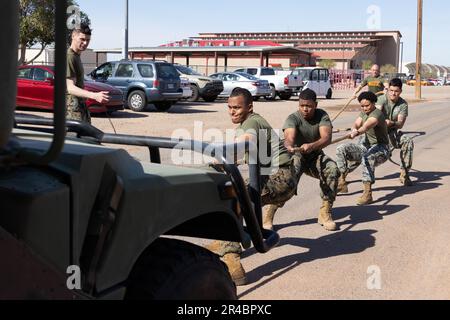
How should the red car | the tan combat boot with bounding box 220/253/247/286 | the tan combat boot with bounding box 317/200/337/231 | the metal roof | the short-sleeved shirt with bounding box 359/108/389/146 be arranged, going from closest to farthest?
the tan combat boot with bounding box 220/253/247/286 < the tan combat boot with bounding box 317/200/337/231 < the short-sleeved shirt with bounding box 359/108/389/146 < the red car < the metal roof

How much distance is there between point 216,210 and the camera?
2467 millimetres

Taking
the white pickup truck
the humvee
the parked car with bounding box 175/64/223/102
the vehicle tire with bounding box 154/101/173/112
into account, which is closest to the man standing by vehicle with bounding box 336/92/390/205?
the humvee

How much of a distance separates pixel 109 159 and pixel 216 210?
0.66 m

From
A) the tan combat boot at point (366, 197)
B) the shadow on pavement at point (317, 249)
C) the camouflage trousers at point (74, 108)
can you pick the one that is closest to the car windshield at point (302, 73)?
the tan combat boot at point (366, 197)

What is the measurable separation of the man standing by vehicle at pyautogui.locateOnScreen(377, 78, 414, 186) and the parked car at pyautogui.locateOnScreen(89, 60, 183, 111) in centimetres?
1180

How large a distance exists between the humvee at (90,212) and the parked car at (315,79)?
3044cm

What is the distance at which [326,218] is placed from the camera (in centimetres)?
630

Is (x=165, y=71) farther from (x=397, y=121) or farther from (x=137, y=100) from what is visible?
(x=397, y=121)

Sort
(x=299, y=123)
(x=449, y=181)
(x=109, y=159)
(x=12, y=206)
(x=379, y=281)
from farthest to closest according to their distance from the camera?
1. (x=449, y=181)
2. (x=299, y=123)
3. (x=379, y=281)
4. (x=109, y=159)
5. (x=12, y=206)

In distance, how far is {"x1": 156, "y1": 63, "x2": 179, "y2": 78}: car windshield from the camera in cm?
2023

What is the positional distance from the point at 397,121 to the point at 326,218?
11.2 feet

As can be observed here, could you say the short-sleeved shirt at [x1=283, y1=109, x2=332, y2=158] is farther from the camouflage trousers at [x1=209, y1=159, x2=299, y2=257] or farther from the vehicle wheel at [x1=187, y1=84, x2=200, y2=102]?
the vehicle wheel at [x1=187, y1=84, x2=200, y2=102]
